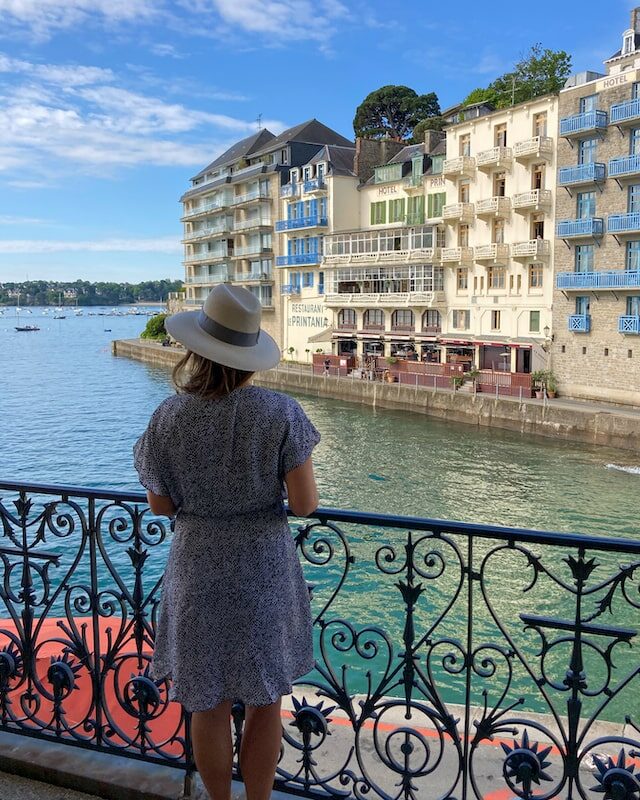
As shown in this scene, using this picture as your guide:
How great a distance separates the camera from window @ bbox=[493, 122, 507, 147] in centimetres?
3870

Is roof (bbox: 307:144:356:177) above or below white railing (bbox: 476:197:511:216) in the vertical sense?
above

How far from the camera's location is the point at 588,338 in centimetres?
3462

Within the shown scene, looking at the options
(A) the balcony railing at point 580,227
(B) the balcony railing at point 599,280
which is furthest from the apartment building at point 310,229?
(B) the balcony railing at point 599,280

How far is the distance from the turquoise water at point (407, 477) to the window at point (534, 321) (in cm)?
729

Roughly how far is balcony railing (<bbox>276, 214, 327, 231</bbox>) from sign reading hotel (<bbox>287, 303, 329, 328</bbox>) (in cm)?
562

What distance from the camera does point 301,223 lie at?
54.2 metres

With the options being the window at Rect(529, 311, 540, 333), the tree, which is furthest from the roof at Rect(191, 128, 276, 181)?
the window at Rect(529, 311, 540, 333)

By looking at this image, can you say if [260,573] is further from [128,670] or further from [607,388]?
[607,388]

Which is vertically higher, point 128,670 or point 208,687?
point 208,687

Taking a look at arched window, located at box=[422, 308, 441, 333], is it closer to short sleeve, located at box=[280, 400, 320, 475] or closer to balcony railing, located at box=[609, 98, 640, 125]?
balcony railing, located at box=[609, 98, 640, 125]

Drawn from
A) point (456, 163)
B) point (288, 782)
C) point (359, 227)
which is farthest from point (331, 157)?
point (288, 782)

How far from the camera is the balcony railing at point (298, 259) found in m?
53.0

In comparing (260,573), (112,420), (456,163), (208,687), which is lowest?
(112,420)

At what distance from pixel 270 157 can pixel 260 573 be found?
205 feet
